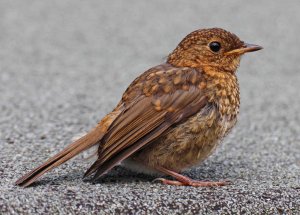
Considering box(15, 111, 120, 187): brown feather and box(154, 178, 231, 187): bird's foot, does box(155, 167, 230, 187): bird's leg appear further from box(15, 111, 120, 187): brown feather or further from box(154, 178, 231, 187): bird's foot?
box(15, 111, 120, 187): brown feather

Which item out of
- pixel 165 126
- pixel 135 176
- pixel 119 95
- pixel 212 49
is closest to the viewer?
pixel 165 126

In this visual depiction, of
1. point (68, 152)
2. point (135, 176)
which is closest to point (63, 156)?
point (68, 152)

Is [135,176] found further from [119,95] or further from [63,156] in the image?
[119,95]

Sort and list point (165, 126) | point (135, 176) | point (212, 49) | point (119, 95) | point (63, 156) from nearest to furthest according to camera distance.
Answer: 1. point (63, 156)
2. point (165, 126)
3. point (135, 176)
4. point (212, 49)
5. point (119, 95)

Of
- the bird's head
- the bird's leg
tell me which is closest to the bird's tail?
the bird's leg

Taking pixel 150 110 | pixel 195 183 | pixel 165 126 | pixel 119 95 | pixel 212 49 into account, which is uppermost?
pixel 119 95

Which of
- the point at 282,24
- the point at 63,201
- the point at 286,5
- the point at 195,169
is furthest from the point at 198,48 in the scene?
the point at 286,5
